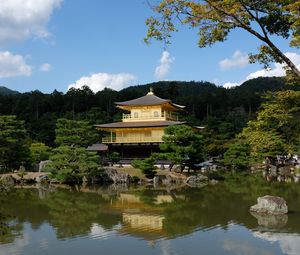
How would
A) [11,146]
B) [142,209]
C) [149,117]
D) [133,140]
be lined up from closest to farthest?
[142,209] < [11,146] < [133,140] < [149,117]

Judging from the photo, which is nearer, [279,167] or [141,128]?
[141,128]

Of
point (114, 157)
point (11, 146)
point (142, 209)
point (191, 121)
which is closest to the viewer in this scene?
point (142, 209)

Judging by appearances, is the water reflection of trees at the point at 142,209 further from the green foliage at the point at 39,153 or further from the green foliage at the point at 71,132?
the green foliage at the point at 39,153

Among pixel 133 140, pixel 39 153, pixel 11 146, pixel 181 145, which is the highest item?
pixel 133 140

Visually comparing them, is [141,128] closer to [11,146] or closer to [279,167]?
[11,146]

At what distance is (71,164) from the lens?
80.8 feet

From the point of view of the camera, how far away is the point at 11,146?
89.7ft

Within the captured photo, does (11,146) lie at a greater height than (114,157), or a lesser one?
greater

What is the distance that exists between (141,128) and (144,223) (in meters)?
19.4

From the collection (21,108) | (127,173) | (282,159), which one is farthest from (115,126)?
(21,108)

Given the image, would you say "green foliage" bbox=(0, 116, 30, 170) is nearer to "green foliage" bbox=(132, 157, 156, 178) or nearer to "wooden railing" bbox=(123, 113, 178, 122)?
"green foliage" bbox=(132, 157, 156, 178)

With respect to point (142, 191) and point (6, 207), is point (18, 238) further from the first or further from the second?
point (142, 191)

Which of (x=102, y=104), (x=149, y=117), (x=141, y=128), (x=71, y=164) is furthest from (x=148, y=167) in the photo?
(x=102, y=104)

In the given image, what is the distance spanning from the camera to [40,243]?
1094 cm
